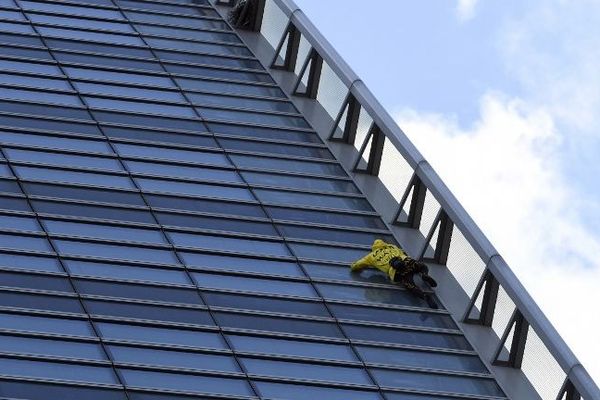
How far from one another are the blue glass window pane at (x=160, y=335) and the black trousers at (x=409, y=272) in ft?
16.9

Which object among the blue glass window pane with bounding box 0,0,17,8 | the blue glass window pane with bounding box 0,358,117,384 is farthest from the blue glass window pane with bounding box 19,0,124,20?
the blue glass window pane with bounding box 0,358,117,384

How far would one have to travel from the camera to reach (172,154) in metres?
43.2

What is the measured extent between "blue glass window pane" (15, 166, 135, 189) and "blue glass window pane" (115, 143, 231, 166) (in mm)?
1349

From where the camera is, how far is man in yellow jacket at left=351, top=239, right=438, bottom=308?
39969 mm

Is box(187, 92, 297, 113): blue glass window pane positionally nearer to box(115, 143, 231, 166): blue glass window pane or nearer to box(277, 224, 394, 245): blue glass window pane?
box(115, 143, 231, 166): blue glass window pane

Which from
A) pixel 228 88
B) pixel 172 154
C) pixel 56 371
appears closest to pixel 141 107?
pixel 172 154

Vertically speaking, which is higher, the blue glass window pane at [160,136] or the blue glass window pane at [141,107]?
the blue glass window pane at [160,136]

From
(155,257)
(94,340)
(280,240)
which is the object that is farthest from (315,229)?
(94,340)

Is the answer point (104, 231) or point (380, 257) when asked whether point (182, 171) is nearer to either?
point (104, 231)

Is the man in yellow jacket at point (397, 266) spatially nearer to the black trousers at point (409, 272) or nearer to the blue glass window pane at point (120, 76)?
the black trousers at point (409, 272)

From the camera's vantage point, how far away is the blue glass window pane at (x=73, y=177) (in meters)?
40.4

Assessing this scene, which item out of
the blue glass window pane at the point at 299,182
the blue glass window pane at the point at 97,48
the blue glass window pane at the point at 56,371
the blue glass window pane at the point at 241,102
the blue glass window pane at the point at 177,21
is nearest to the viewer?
the blue glass window pane at the point at 56,371

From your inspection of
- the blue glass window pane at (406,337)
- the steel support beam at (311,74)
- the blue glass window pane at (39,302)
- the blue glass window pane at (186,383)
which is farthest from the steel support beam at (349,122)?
the blue glass window pane at (186,383)

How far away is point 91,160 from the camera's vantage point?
41.8m
